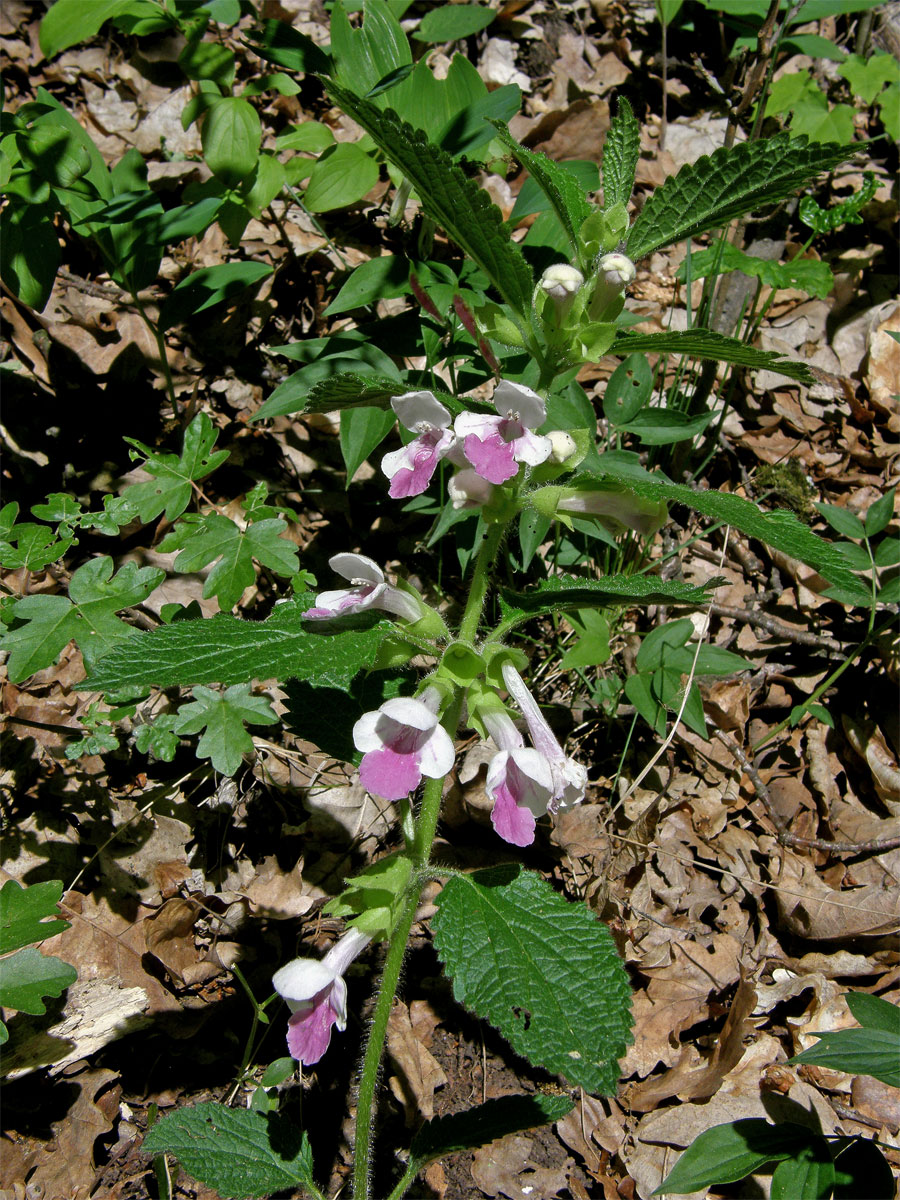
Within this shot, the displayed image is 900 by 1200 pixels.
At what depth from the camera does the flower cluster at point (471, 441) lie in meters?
1.46

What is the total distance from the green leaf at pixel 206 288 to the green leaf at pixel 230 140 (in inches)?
13.4

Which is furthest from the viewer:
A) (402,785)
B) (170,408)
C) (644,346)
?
(170,408)

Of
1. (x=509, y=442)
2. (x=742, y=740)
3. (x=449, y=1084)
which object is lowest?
(x=449, y=1084)

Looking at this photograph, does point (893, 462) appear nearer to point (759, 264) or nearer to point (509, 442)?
point (759, 264)

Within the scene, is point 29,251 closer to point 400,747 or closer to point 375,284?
point 375,284

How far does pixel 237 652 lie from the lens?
4.69 ft

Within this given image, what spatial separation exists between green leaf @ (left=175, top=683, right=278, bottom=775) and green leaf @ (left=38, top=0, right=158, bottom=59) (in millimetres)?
2047

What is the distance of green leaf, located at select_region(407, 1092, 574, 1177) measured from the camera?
174 cm

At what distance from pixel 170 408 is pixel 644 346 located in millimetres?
2332

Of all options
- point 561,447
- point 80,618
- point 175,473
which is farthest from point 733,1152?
point 175,473

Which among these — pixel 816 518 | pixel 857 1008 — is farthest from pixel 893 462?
pixel 857 1008

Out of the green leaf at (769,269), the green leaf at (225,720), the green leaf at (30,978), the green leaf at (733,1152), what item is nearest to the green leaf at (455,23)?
the green leaf at (769,269)

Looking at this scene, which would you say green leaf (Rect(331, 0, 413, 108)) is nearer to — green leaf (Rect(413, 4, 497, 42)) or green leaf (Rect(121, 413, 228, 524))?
green leaf (Rect(413, 4, 497, 42))

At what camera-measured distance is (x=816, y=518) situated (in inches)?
136
